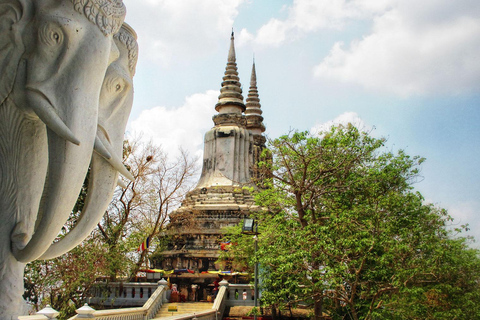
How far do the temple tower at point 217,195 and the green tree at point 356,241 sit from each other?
9.18 m

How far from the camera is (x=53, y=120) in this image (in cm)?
470

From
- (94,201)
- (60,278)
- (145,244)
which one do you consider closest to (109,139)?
(94,201)

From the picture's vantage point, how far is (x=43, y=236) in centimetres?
483

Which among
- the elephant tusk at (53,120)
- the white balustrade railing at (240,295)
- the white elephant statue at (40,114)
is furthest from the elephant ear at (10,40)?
the white balustrade railing at (240,295)

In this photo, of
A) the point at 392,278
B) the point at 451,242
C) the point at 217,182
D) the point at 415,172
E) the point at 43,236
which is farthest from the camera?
the point at 217,182

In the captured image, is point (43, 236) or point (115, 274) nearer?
point (43, 236)

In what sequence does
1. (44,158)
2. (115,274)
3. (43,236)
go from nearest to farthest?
(43,236), (44,158), (115,274)

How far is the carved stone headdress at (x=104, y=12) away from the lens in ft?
16.6

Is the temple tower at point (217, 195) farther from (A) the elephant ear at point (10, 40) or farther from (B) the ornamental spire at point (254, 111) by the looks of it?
(A) the elephant ear at point (10, 40)

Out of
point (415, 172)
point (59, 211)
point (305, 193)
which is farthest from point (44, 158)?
point (415, 172)

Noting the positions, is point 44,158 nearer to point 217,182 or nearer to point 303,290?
Answer: point 303,290

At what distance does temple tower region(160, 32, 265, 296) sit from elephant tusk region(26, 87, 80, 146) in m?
19.5

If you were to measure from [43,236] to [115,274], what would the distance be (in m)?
16.3

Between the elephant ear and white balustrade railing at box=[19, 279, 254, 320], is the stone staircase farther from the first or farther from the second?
the elephant ear
